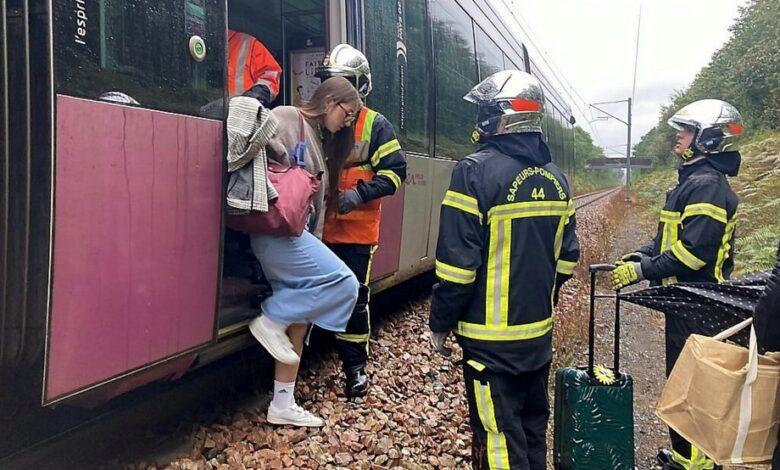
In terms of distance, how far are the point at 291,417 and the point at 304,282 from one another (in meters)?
0.79

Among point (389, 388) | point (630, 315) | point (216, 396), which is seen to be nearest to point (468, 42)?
point (630, 315)

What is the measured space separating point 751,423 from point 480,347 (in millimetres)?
981

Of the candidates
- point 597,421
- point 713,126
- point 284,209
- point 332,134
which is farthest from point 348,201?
point 713,126

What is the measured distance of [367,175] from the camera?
3766 mm

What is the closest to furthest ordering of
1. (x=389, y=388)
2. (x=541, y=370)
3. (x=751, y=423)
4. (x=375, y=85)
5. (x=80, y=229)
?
(x=751, y=423)
(x=80, y=229)
(x=541, y=370)
(x=389, y=388)
(x=375, y=85)

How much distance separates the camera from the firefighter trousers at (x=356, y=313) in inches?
150

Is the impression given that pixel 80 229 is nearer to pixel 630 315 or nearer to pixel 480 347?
pixel 480 347

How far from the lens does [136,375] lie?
7.75 feet

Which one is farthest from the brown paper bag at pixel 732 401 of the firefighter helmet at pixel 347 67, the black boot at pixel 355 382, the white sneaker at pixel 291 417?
the firefighter helmet at pixel 347 67

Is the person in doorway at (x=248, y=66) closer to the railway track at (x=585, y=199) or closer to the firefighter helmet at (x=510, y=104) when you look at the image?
the firefighter helmet at (x=510, y=104)

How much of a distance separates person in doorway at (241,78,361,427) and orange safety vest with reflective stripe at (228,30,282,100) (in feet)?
3.82

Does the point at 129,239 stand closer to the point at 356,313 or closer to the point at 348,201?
the point at 348,201

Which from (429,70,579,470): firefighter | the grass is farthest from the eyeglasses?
the grass

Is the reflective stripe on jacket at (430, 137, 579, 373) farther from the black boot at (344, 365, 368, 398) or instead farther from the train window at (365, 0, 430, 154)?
the train window at (365, 0, 430, 154)
